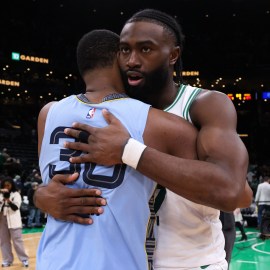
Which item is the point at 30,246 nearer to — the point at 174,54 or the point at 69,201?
the point at 174,54

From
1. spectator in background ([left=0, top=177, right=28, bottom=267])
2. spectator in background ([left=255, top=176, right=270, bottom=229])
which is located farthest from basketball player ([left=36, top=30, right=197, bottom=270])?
spectator in background ([left=255, top=176, right=270, bottom=229])

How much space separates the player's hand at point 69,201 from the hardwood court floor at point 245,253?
6.35 metres

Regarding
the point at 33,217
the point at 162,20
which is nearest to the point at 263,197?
the point at 33,217

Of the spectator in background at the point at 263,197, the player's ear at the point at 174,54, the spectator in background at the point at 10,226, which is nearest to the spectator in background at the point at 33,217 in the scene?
the spectator in background at the point at 10,226

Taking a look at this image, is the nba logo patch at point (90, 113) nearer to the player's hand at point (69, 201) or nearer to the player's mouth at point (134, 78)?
the player's hand at point (69, 201)

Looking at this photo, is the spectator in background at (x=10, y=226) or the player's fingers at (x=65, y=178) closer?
the player's fingers at (x=65, y=178)

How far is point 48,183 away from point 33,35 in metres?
26.4

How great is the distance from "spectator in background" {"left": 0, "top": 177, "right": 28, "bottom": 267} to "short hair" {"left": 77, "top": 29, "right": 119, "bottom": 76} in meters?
6.72

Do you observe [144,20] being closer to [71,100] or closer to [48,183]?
[71,100]

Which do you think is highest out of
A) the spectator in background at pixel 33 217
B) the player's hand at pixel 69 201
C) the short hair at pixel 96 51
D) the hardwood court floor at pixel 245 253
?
the short hair at pixel 96 51

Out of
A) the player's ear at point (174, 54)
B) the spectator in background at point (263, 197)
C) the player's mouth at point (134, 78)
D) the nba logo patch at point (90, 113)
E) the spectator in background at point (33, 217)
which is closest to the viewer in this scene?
the nba logo patch at point (90, 113)

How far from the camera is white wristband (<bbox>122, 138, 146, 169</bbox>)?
1.64m

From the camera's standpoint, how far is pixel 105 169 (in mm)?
1675

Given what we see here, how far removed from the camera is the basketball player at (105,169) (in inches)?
63.5
